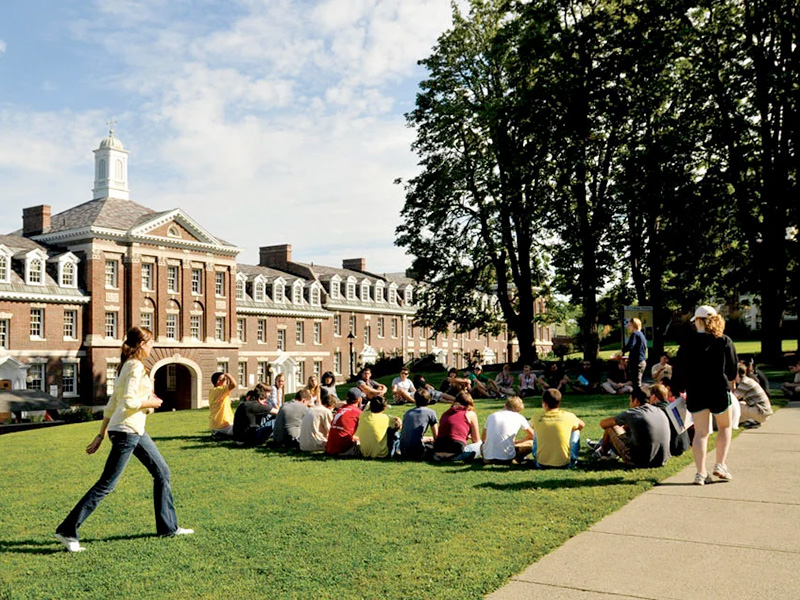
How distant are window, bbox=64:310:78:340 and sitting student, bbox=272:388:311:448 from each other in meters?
42.0

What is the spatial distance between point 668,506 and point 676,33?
2348cm

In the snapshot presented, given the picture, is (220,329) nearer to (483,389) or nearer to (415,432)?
(483,389)

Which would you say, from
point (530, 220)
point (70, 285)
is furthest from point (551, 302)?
point (70, 285)

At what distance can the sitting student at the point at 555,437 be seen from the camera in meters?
11.2

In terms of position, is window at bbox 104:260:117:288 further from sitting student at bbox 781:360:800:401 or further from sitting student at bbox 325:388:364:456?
sitting student at bbox 781:360:800:401

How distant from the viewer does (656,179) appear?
28.5 metres

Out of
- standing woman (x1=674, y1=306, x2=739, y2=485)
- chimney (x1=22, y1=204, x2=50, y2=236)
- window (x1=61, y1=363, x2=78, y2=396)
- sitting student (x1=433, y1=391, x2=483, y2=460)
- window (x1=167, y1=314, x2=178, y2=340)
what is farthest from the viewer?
window (x1=167, y1=314, x2=178, y2=340)

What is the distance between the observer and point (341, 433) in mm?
13328

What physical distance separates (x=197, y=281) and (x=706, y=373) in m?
54.1

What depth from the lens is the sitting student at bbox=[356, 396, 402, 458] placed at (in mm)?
12883

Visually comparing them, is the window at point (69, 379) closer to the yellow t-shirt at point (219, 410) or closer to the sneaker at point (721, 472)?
the yellow t-shirt at point (219, 410)

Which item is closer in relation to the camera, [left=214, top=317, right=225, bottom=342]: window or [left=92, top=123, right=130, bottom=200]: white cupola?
[left=92, top=123, right=130, bottom=200]: white cupola

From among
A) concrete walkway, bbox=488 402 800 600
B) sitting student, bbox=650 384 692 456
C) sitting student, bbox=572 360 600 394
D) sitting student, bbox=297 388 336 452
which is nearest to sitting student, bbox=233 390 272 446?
sitting student, bbox=297 388 336 452

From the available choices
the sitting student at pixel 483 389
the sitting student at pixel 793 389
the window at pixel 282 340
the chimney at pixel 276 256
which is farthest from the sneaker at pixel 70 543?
the chimney at pixel 276 256
